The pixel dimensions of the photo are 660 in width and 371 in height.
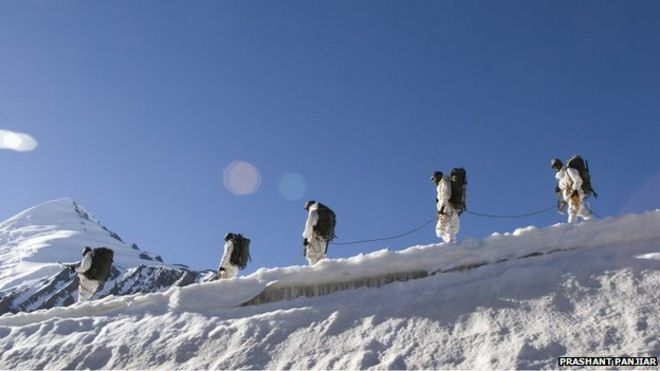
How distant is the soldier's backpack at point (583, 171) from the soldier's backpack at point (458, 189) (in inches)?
87.7

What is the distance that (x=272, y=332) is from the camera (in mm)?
8398

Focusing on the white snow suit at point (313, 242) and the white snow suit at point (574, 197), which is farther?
the white snow suit at point (313, 242)

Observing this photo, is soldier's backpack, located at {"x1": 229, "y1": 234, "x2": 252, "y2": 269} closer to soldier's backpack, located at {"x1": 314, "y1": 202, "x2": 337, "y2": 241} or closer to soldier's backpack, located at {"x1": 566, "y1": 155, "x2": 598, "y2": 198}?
soldier's backpack, located at {"x1": 314, "y1": 202, "x2": 337, "y2": 241}

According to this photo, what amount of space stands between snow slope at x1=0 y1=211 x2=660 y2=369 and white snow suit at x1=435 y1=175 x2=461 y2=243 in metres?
3.31

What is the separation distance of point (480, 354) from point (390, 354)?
44.6 inches

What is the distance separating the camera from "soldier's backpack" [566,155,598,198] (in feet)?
39.1

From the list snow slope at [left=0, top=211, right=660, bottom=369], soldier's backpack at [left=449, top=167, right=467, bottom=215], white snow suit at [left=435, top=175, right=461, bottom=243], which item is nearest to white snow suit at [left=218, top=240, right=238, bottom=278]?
snow slope at [left=0, top=211, right=660, bottom=369]

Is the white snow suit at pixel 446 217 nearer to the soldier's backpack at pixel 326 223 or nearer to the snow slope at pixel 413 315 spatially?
the soldier's backpack at pixel 326 223

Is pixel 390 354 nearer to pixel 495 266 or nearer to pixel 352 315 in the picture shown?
pixel 352 315

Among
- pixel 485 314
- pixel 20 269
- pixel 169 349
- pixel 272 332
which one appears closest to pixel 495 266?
pixel 485 314

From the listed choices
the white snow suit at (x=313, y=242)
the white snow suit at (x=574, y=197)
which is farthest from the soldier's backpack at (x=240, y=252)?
the white snow suit at (x=574, y=197)

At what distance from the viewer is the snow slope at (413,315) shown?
6.78 meters

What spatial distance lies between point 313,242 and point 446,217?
2972mm

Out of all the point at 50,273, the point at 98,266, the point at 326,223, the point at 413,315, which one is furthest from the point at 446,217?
the point at 50,273
